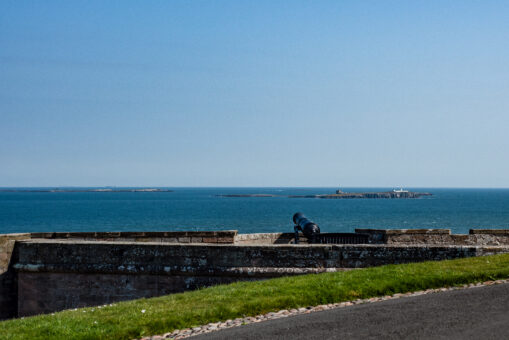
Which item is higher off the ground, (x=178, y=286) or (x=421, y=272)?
(x=421, y=272)

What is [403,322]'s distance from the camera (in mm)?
6430

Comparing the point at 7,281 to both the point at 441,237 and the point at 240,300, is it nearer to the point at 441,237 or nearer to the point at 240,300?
the point at 240,300

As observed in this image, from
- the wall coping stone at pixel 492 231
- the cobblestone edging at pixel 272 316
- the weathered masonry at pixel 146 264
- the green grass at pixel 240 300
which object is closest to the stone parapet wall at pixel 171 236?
the weathered masonry at pixel 146 264

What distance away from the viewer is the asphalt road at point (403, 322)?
5.98 meters

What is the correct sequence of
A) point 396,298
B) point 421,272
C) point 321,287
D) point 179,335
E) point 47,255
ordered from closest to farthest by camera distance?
point 179,335
point 396,298
point 321,287
point 421,272
point 47,255

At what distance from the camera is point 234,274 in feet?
37.1

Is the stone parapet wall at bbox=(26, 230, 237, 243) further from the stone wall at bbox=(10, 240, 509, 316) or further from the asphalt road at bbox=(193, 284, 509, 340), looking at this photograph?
the asphalt road at bbox=(193, 284, 509, 340)

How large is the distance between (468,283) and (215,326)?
434 centimetres

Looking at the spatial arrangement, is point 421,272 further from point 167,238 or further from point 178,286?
point 167,238

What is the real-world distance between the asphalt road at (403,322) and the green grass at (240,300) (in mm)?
714

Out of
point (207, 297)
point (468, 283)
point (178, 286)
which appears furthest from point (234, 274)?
point (468, 283)

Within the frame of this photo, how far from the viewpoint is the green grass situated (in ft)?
22.9

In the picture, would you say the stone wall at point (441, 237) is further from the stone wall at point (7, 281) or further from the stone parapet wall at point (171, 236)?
the stone wall at point (7, 281)

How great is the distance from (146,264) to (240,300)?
427 cm
